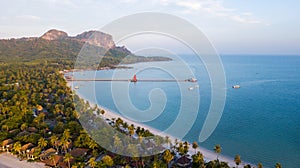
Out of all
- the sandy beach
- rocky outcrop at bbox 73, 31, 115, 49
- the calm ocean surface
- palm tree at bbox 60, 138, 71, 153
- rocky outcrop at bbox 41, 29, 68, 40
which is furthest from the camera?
rocky outcrop at bbox 41, 29, 68, 40

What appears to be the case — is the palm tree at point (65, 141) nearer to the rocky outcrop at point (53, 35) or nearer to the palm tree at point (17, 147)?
the palm tree at point (17, 147)

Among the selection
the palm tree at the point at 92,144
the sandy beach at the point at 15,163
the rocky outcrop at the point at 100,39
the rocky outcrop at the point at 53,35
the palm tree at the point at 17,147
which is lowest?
the sandy beach at the point at 15,163

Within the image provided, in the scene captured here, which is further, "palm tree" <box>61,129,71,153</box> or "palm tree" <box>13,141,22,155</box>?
"palm tree" <box>61,129,71,153</box>

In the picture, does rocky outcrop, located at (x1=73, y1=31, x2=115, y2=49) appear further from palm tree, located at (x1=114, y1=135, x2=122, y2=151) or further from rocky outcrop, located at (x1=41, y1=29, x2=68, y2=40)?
rocky outcrop, located at (x1=41, y1=29, x2=68, y2=40)

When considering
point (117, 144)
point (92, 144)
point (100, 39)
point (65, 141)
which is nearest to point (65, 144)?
point (65, 141)

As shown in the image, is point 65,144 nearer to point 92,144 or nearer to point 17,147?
point 92,144

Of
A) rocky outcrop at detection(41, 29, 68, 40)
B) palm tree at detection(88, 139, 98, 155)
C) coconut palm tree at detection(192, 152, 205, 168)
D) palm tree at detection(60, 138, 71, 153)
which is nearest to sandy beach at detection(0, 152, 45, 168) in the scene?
palm tree at detection(60, 138, 71, 153)

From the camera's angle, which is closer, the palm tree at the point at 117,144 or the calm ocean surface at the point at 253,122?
the palm tree at the point at 117,144

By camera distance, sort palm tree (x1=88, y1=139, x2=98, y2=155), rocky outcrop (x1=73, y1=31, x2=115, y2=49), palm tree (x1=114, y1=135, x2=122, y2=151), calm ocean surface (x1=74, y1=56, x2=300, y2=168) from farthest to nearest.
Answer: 1. calm ocean surface (x1=74, y1=56, x2=300, y2=168)
2. palm tree (x1=88, y1=139, x2=98, y2=155)
3. palm tree (x1=114, y1=135, x2=122, y2=151)
4. rocky outcrop (x1=73, y1=31, x2=115, y2=49)

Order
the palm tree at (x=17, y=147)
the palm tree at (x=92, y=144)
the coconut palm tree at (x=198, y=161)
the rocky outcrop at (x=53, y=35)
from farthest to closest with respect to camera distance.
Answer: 1. the rocky outcrop at (x=53, y=35)
2. the palm tree at (x=92, y=144)
3. the palm tree at (x=17, y=147)
4. the coconut palm tree at (x=198, y=161)

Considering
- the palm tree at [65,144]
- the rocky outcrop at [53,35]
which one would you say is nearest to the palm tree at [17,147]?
the palm tree at [65,144]

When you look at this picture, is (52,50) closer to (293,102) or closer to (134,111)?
(134,111)
